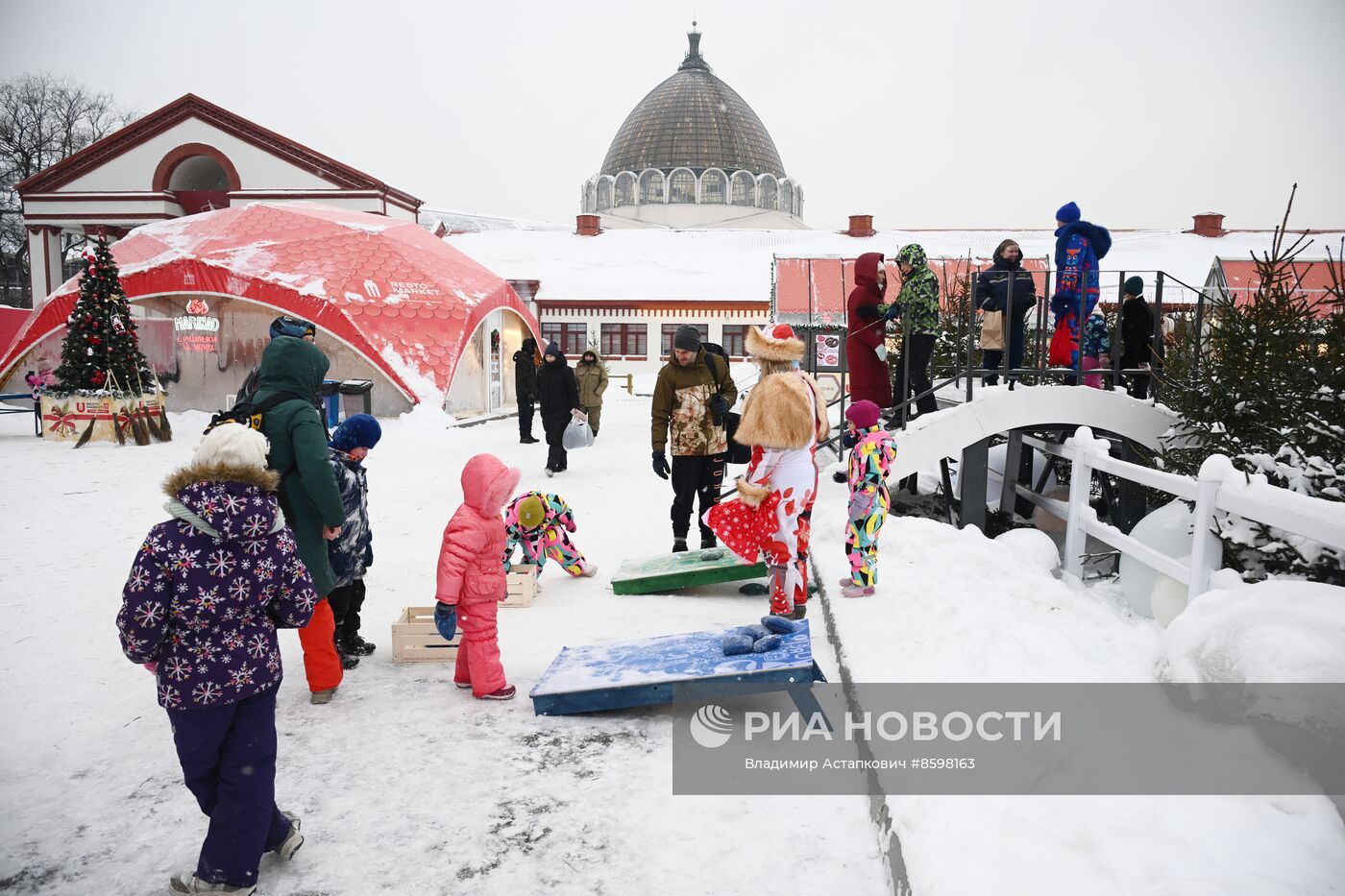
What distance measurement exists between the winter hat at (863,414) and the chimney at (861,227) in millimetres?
44947

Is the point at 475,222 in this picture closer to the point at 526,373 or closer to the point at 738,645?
the point at 526,373

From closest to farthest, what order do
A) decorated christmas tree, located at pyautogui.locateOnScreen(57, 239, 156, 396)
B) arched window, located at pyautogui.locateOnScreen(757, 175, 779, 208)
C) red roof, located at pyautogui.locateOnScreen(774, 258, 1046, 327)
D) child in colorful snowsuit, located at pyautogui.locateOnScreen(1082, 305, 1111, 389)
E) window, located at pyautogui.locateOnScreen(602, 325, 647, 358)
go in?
child in colorful snowsuit, located at pyautogui.locateOnScreen(1082, 305, 1111, 389) < decorated christmas tree, located at pyautogui.locateOnScreen(57, 239, 156, 396) < red roof, located at pyautogui.locateOnScreen(774, 258, 1046, 327) < window, located at pyautogui.locateOnScreen(602, 325, 647, 358) < arched window, located at pyautogui.locateOnScreen(757, 175, 779, 208)

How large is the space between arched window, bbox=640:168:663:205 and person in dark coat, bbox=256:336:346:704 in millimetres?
59438

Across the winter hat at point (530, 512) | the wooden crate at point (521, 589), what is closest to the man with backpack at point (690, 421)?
Answer: the winter hat at point (530, 512)

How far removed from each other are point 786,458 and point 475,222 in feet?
279

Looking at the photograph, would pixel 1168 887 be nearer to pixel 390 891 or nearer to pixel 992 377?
pixel 390 891

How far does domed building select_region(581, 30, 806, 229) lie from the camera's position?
198 ft

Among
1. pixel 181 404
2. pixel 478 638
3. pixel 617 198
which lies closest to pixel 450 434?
pixel 181 404

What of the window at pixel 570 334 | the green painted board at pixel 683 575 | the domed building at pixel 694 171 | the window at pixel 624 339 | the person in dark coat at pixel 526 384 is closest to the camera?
the green painted board at pixel 683 575

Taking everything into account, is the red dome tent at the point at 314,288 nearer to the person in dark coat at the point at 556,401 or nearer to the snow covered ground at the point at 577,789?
the person in dark coat at the point at 556,401

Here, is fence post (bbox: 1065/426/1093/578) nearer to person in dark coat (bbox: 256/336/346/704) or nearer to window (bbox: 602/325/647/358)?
person in dark coat (bbox: 256/336/346/704)

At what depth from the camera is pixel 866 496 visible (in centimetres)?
522

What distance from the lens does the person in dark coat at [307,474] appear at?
3783 millimetres

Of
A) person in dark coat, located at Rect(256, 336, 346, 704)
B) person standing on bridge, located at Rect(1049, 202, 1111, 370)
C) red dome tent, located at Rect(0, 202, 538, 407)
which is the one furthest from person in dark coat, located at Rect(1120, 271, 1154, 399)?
red dome tent, located at Rect(0, 202, 538, 407)
